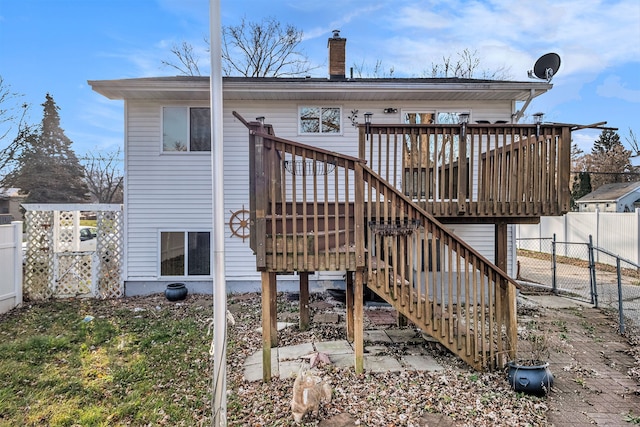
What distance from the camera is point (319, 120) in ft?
27.4

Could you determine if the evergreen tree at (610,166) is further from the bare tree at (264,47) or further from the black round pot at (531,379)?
the black round pot at (531,379)

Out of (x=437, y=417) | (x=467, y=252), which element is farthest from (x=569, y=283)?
(x=437, y=417)

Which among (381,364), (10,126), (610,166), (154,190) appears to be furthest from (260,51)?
(610,166)

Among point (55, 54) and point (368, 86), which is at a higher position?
point (55, 54)

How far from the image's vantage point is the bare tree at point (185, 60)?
18.3m

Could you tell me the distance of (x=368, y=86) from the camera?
25.0 feet

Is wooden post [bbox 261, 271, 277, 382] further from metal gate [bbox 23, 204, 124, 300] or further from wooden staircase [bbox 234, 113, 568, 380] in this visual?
metal gate [bbox 23, 204, 124, 300]

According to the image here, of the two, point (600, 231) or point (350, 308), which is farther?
point (600, 231)

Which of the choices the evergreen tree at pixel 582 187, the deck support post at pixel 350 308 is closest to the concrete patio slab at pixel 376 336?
the deck support post at pixel 350 308

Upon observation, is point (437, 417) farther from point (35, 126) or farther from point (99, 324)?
point (35, 126)

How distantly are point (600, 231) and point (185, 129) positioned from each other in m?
15.1

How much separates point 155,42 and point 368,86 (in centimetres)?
1346

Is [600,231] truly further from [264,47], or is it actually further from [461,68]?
[264,47]

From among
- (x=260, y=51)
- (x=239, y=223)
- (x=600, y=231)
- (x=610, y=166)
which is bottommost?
(x=600, y=231)
